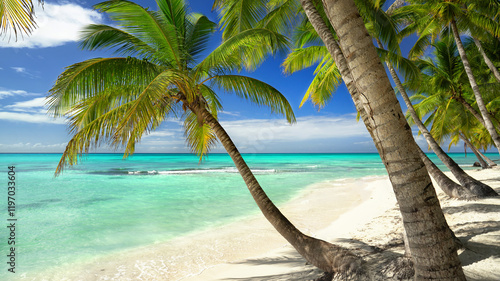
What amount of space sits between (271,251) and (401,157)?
4504 millimetres

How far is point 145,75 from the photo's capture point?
440 centimetres

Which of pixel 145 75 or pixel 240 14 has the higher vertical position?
pixel 240 14

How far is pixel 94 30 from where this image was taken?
4262 millimetres

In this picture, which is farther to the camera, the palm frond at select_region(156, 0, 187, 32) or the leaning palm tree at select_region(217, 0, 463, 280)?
the palm frond at select_region(156, 0, 187, 32)

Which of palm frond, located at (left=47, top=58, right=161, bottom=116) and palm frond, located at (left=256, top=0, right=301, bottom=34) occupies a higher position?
palm frond, located at (left=256, top=0, right=301, bottom=34)

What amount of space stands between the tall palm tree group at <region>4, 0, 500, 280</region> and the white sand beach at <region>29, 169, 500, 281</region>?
0.58 m

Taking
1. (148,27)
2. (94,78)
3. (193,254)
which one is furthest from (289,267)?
(148,27)

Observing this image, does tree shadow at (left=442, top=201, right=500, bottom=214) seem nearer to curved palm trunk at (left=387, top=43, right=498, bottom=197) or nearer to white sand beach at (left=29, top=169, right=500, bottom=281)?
white sand beach at (left=29, top=169, right=500, bottom=281)

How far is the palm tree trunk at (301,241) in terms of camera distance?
3.40m

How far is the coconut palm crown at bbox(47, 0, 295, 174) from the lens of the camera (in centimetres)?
374

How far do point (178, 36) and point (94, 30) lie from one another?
1.35m

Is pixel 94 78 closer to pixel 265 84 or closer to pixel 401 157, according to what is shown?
pixel 265 84

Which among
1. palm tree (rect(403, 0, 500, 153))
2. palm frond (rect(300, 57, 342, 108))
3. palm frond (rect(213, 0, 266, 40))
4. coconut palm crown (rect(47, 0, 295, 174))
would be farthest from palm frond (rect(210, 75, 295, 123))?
palm tree (rect(403, 0, 500, 153))

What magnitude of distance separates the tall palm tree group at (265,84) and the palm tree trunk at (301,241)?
0.02 metres
